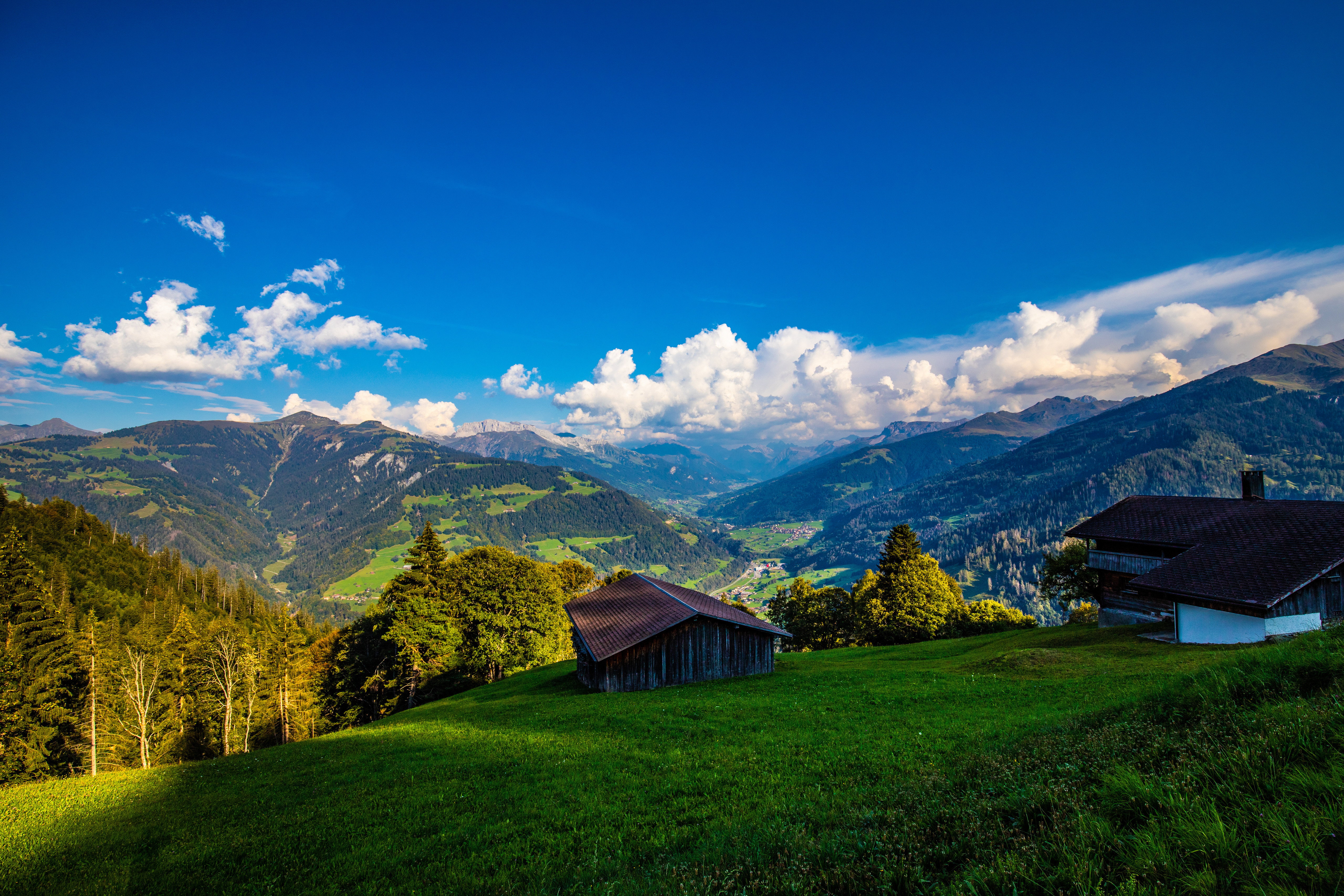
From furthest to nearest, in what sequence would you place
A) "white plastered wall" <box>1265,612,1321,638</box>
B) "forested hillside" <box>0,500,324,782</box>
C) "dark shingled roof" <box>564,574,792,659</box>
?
1. "forested hillside" <box>0,500,324,782</box>
2. "dark shingled roof" <box>564,574,792,659</box>
3. "white plastered wall" <box>1265,612,1321,638</box>

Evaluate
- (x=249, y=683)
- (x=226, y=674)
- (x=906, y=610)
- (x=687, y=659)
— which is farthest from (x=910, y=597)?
(x=226, y=674)

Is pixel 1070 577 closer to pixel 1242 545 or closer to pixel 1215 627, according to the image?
pixel 1242 545

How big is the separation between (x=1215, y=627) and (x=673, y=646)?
85.2 ft

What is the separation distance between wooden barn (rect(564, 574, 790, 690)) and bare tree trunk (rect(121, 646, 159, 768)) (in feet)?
106

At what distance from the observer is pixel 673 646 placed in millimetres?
29125

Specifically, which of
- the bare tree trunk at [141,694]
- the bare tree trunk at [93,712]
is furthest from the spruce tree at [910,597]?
the bare tree trunk at [93,712]

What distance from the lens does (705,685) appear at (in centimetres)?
2745

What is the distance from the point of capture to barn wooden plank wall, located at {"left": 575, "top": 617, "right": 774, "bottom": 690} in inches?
1118

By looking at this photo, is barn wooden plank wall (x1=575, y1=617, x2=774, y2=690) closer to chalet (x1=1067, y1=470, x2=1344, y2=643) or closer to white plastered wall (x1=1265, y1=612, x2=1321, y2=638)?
chalet (x1=1067, y1=470, x2=1344, y2=643)

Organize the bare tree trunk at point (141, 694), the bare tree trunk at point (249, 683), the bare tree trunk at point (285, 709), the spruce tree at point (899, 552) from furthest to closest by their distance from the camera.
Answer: the spruce tree at point (899, 552) < the bare tree trunk at point (285, 709) < the bare tree trunk at point (249, 683) < the bare tree trunk at point (141, 694)

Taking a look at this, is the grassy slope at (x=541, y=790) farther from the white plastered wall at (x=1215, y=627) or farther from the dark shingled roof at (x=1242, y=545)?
the dark shingled roof at (x=1242, y=545)

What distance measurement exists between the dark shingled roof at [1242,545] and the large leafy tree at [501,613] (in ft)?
148

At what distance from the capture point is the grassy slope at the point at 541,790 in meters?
8.00

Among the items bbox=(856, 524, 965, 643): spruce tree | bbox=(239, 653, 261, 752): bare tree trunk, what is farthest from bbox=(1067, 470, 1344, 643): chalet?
bbox=(239, 653, 261, 752): bare tree trunk
